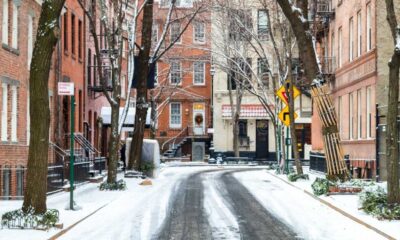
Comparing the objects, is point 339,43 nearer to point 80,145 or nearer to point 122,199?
point 80,145

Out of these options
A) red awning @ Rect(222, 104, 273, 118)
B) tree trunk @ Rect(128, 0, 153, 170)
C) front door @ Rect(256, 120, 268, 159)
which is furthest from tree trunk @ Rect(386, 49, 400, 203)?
front door @ Rect(256, 120, 268, 159)

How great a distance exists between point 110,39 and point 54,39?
10.7 meters

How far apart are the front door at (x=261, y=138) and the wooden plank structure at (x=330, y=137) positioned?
34.7 m

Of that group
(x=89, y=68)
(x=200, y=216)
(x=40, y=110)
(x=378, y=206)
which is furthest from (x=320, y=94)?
(x=89, y=68)

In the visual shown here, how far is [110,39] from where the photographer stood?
24562 mm

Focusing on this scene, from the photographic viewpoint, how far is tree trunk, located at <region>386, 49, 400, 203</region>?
15.1m

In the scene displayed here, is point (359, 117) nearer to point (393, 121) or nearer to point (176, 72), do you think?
point (393, 121)

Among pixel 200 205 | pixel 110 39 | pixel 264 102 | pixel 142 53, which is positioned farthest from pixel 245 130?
pixel 200 205

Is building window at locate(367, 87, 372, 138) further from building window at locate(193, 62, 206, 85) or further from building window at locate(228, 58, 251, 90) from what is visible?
building window at locate(193, 62, 206, 85)

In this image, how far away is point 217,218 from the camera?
629 inches

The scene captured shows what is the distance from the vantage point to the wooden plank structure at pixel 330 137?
21.0 m

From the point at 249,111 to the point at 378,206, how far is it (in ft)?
133

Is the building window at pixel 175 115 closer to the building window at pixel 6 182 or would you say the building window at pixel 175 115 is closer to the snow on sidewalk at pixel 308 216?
the snow on sidewalk at pixel 308 216

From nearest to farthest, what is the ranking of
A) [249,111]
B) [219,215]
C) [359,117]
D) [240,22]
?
[219,215] < [359,117] < [240,22] < [249,111]
